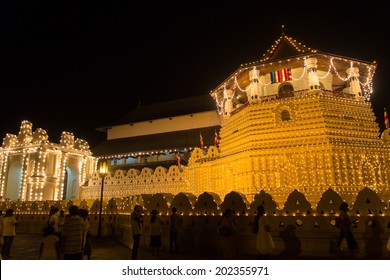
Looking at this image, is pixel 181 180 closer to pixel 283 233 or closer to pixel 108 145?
pixel 283 233

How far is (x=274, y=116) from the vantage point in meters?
16.3

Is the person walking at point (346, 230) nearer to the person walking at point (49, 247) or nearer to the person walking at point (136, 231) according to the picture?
the person walking at point (136, 231)

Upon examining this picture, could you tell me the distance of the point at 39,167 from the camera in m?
22.7

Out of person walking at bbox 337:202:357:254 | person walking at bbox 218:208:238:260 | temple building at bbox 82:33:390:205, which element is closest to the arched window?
temple building at bbox 82:33:390:205

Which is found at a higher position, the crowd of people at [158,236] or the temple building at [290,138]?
the temple building at [290,138]

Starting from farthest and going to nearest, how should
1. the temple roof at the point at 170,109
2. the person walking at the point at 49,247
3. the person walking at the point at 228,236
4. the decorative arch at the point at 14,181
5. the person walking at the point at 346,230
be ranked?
the temple roof at the point at 170,109, the decorative arch at the point at 14,181, the person walking at the point at 346,230, the person walking at the point at 228,236, the person walking at the point at 49,247

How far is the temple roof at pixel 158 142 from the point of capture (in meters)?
26.5

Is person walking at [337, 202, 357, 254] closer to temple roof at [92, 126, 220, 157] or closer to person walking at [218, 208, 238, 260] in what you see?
person walking at [218, 208, 238, 260]

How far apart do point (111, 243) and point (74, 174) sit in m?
16.0

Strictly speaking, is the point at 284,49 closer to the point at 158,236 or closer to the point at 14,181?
the point at 158,236

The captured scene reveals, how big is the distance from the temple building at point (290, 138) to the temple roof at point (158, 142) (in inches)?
227

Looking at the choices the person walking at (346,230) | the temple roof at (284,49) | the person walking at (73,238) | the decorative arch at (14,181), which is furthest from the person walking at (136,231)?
the decorative arch at (14,181)

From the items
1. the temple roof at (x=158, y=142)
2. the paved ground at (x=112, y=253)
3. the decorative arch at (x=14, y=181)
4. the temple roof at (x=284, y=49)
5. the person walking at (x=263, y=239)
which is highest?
the temple roof at (x=284, y=49)

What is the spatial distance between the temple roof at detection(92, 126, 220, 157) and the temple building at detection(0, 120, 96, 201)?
380 cm
